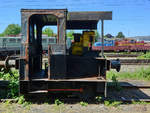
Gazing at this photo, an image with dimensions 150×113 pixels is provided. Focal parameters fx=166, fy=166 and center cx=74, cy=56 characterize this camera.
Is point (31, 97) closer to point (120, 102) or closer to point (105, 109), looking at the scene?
point (105, 109)

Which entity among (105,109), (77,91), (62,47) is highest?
(62,47)

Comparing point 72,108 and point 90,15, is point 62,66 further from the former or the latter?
point 90,15

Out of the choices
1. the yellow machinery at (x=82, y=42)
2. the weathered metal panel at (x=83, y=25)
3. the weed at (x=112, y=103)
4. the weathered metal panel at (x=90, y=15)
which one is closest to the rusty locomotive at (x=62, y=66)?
the weathered metal panel at (x=90, y=15)

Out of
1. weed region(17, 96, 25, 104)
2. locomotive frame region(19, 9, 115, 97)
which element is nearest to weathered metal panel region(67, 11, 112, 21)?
locomotive frame region(19, 9, 115, 97)

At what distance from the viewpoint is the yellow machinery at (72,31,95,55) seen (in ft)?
19.2

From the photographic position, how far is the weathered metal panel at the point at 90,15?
4996mm

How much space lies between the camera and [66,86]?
5191mm

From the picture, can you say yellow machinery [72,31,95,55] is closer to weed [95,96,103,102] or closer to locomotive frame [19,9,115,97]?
locomotive frame [19,9,115,97]

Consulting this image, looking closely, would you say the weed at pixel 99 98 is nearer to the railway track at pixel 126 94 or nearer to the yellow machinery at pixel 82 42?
the railway track at pixel 126 94

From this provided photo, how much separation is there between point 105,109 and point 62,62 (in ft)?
6.14

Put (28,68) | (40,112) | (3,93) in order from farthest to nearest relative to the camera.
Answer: (3,93)
(28,68)
(40,112)

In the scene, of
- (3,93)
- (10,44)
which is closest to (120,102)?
(3,93)

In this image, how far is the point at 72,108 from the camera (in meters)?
4.89

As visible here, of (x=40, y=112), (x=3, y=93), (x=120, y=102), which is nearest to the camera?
(x=40, y=112)
